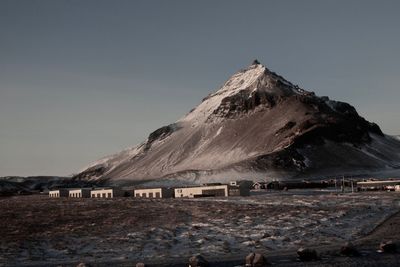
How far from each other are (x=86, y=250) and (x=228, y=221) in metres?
16.7

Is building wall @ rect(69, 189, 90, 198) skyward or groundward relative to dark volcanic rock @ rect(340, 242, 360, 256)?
skyward

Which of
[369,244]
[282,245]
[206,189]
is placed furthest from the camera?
[206,189]

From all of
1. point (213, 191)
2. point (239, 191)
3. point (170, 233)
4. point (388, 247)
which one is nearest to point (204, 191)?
point (213, 191)

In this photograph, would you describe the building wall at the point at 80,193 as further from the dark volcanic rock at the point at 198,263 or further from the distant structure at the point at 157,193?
the dark volcanic rock at the point at 198,263

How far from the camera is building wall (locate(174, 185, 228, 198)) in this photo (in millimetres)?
130125

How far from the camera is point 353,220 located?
48594 millimetres

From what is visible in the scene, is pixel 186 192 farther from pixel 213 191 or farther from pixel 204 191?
pixel 213 191

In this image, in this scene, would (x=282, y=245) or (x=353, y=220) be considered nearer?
(x=282, y=245)

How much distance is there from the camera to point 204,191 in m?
135

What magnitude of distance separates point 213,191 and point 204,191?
335cm

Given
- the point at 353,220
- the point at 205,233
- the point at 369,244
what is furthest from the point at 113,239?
the point at 353,220

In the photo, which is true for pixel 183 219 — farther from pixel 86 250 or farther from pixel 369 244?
pixel 369 244

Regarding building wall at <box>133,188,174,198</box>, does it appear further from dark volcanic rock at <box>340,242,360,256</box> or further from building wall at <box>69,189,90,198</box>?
dark volcanic rock at <box>340,242,360,256</box>

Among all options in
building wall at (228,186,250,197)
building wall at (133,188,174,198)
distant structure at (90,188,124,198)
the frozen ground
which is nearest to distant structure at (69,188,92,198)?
distant structure at (90,188,124,198)
